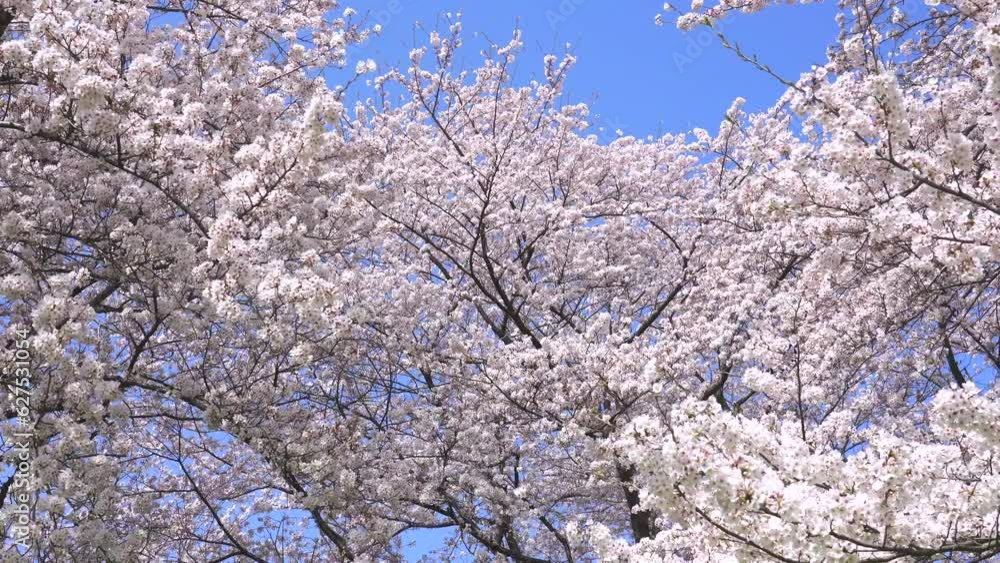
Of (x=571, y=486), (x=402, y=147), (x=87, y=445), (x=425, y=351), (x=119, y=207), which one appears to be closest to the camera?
(x=87, y=445)

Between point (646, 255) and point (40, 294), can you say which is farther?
point (646, 255)

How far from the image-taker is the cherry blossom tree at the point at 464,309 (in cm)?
414

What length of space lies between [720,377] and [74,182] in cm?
724

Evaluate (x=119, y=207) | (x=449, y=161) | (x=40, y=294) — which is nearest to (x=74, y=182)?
(x=119, y=207)

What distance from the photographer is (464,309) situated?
476 inches

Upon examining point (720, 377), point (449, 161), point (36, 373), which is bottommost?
point (36, 373)

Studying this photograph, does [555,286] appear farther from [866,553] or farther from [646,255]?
[866,553]

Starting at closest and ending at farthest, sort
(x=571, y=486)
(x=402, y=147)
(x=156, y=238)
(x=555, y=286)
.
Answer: (x=156, y=238) < (x=571, y=486) < (x=555, y=286) < (x=402, y=147)

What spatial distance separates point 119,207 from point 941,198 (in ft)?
20.9

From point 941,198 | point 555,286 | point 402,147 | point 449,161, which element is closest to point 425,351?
point 555,286

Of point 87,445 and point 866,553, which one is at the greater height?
point 87,445

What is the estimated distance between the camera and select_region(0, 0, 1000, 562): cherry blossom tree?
13.6 ft

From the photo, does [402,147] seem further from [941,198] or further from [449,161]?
[941,198]

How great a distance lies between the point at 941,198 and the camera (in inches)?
176
